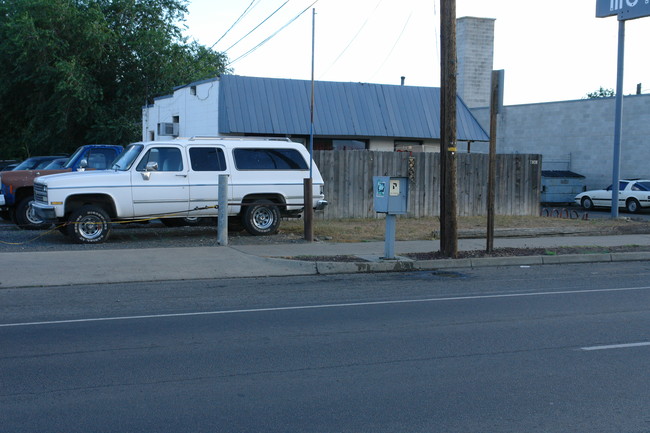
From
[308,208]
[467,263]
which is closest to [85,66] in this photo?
[308,208]

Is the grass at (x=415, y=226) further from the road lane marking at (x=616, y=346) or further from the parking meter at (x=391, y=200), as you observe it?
the road lane marking at (x=616, y=346)

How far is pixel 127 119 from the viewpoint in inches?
1425

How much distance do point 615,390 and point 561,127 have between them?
111ft

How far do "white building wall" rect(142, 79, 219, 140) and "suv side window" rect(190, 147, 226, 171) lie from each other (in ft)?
23.6

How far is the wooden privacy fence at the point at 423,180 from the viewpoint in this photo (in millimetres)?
20141

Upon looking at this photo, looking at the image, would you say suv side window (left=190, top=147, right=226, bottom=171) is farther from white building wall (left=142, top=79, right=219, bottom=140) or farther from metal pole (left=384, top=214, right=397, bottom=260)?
white building wall (left=142, top=79, right=219, bottom=140)

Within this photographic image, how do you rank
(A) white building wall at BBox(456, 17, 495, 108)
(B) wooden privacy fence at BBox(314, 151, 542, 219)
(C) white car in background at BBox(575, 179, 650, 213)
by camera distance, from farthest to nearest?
(A) white building wall at BBox(456, 17, 495, 108)
(C) white car in background at BBox(575, 179, 650, 213)
(B) wooden privacy fence at BBox(314, 151, 542, 219)

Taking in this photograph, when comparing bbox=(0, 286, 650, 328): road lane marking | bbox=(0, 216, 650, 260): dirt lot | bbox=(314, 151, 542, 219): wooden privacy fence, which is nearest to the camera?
bbox=(0, 286, 650, 328): road lane marking

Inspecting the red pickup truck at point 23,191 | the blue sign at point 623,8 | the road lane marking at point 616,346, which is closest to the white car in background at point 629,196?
the blue sign at point 623,8

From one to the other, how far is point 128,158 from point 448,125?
709cm

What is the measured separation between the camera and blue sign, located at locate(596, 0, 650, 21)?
2341cm

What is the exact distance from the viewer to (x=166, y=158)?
15633 mm

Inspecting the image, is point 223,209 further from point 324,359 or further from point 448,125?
point 324,359

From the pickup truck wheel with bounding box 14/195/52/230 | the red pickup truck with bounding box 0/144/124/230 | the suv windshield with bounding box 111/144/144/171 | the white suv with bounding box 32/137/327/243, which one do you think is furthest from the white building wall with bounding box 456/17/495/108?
the pickup truck wheel with bounding box 14/195/52/230
